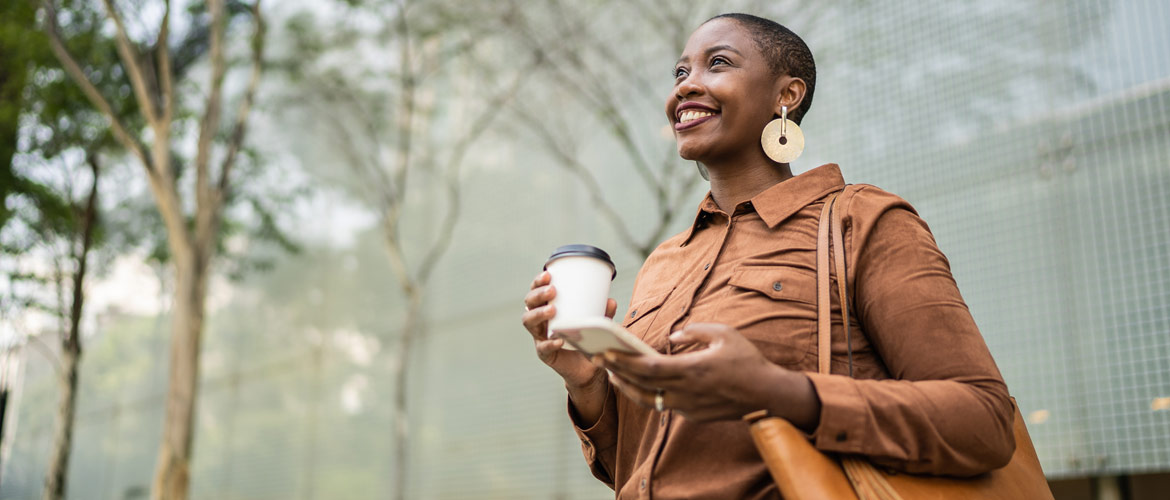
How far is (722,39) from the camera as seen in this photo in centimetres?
153

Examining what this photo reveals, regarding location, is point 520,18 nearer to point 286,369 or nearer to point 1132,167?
point 1132,167

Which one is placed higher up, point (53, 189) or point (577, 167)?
point (53, 189)

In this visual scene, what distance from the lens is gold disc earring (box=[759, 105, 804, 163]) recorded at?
1.51 m

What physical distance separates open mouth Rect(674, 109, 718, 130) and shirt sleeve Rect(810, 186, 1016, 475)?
291 mm

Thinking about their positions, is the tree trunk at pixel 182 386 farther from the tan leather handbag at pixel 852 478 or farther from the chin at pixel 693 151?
the tan leather handbag at pixel 852 478

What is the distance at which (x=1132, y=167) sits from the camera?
17.9ft

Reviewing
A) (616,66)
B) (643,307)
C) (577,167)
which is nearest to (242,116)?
(577,167)

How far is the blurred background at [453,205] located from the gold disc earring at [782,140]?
4.45 meters

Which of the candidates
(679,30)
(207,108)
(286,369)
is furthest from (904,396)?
(286,369)

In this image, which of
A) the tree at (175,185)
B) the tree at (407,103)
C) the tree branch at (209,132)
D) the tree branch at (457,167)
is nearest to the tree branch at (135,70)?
the tree at (175,185)

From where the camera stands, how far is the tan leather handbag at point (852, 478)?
1.08 m

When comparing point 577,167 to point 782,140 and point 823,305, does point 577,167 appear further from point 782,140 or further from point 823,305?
point 823,305

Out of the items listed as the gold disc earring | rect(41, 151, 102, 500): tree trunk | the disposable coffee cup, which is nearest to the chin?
the gold disc earring

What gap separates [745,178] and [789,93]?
15cm
